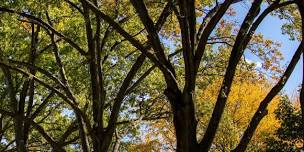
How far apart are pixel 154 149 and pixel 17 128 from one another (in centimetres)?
1197

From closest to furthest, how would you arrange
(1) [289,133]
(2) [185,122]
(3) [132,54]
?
(2) [185,122]
(1) [289,133]
(3) [132,54]

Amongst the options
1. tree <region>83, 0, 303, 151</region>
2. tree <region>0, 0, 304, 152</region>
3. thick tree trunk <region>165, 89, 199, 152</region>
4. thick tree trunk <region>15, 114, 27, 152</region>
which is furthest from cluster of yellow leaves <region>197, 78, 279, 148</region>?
thick tree trunk <region>165, 89, 199, 152</region>

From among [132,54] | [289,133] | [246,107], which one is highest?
[246,107]

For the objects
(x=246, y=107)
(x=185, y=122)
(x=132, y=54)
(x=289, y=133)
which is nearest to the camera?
(x=185, y=122)

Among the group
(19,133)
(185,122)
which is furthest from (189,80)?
(19,133)

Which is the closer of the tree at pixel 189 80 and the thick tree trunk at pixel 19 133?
the tree at pixel 189 80

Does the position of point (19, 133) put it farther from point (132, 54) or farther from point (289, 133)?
point (289, 133)

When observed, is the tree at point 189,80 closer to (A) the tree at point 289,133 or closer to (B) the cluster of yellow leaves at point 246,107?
(A) the tree at point 289,133

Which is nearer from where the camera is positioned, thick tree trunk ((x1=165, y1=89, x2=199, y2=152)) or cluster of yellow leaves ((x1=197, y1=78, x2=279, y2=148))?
thick tree trunk ((x1=165, y1=89, x2=199, y2=152))

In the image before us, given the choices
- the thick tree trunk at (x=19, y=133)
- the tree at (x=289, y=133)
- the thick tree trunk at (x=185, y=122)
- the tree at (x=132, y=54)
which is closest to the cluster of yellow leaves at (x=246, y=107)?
the tree at (x=289, y=133)

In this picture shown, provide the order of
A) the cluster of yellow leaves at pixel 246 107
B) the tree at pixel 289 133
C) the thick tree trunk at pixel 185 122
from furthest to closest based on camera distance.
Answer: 1. the cluster of yellow leaves at pixel 246 107
2. the tree at pixel 289 133
3. the thick tree trunk at pixel 185 122

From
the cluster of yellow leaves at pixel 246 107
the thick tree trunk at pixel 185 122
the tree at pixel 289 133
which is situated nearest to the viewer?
the thick tree trunk at pixel 185 122

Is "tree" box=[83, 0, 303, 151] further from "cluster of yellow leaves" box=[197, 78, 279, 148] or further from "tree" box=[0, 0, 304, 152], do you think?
"cluster of yellow leaves" box=[197, 78, 279, 148]

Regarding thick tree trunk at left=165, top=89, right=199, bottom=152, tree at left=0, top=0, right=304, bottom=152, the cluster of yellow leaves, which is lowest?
thick tree trunk at left=165, top=89, right=199, bottom=152
